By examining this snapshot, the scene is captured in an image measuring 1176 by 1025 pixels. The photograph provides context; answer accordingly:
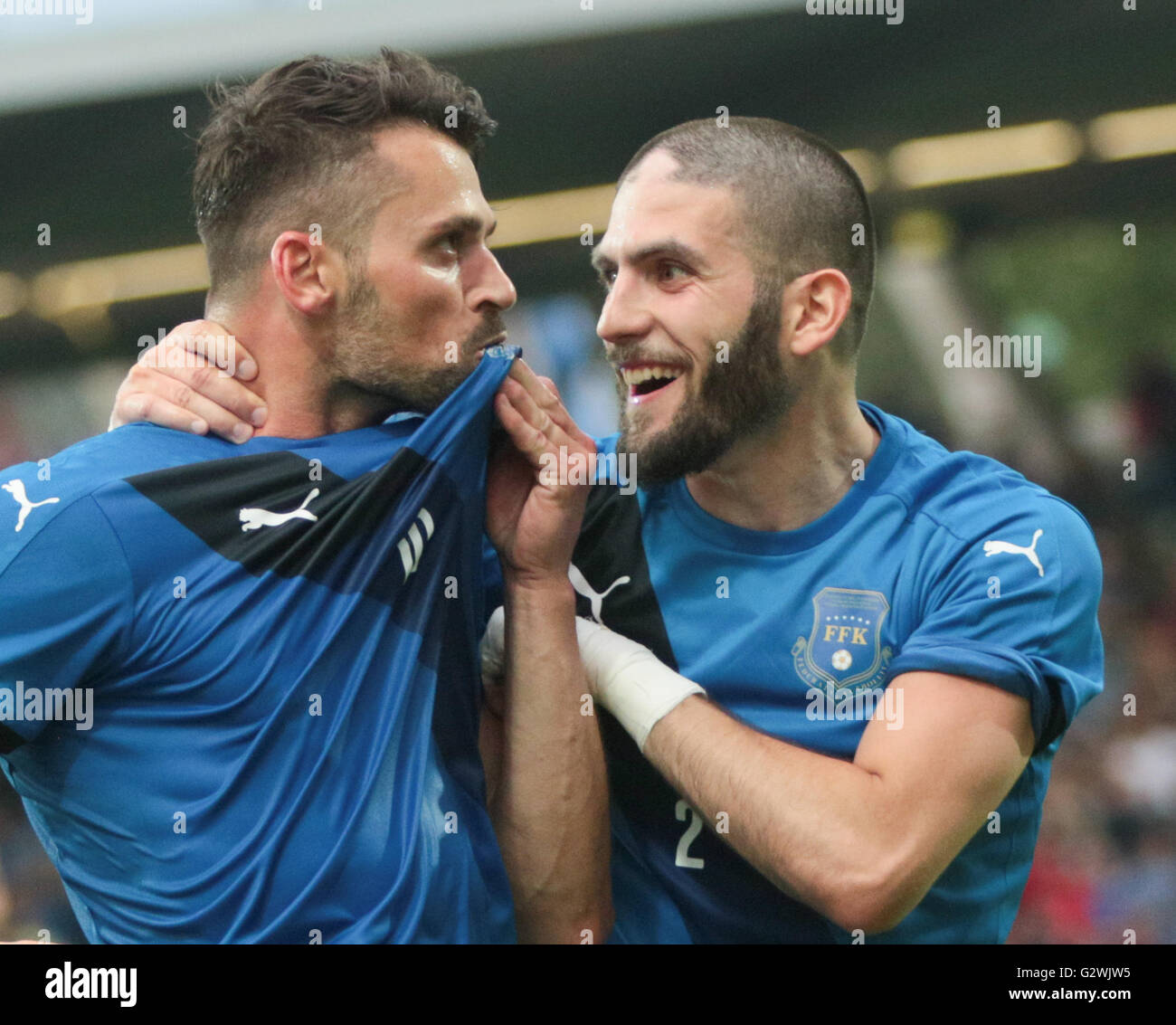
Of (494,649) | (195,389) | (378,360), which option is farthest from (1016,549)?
(195,389)

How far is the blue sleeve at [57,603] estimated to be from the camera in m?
2.00

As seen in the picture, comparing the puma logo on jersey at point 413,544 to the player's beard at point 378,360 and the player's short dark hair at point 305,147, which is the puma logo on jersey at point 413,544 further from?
the player's short dark hair at point 305,147

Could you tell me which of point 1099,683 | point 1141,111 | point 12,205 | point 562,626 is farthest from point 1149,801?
point 12,205

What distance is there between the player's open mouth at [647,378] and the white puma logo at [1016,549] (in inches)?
26.9

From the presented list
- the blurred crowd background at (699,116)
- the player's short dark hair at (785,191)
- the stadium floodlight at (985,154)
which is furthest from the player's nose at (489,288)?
the stadium floodlight at (985,154)

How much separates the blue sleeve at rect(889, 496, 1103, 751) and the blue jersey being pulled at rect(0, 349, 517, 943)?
2.82ft

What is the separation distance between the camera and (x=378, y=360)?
237 centimetres

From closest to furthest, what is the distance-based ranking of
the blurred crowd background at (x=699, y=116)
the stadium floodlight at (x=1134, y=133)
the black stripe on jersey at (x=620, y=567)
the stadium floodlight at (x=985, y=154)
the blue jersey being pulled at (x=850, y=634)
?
1. the blue jersey being pulled at (x=850, y=634)
2. the black stripe on jersey at (x=620, y=567)
3. the blurred crowd background at (x=699, y=116)
4. the stadium floodlight at (x=1134, y=133)
5. the stadium floodlight at (x=985, y=154)

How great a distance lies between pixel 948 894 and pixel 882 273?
26.3ft

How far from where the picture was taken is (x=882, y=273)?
9891 mm

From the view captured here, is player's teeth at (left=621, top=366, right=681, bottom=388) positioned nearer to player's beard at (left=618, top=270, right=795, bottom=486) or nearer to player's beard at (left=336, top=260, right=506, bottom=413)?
player's beard at (left=618, top=270, right=795, bottom=486)

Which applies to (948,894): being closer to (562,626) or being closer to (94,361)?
(562,626)
